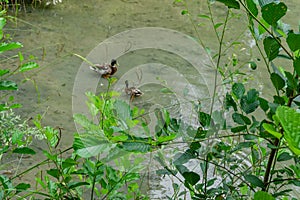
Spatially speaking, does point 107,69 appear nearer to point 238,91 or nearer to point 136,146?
point 238,91

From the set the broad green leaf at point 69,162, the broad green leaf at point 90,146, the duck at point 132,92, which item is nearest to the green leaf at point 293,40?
the broad green leaf at point 90,146

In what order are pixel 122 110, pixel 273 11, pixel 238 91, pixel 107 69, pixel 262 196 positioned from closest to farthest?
pixel 262 196 < pixel 273 11 < pixel 122 110 < pixel 238 91 < pixel 107 69

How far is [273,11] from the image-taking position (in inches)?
34.0

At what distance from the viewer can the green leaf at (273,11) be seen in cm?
85

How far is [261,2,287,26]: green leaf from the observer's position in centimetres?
85

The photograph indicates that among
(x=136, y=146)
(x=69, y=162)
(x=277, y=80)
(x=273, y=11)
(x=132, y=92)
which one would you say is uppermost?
(x=273, y=11)

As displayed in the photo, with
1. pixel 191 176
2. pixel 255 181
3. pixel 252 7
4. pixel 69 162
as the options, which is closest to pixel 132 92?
pixel 69 162

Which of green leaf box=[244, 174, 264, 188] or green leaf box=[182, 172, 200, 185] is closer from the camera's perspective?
green leaf box=[244, 174, 264, 188]

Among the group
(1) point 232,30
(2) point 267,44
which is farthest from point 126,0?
(2) point 267,44

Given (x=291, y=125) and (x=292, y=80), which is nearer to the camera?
(x=291, y=125)

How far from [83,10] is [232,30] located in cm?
121

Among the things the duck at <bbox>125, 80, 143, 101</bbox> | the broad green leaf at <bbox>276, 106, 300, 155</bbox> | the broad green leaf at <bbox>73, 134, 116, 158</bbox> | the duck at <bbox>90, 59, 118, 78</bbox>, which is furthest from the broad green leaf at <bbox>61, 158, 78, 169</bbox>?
the duck at <bbox>90, 59, 118, 78</bbox>

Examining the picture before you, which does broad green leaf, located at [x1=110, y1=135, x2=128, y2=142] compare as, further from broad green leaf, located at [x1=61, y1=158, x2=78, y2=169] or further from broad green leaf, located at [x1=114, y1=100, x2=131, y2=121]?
broad green leaf, located at [x1=61, y1=158, x2=78, y2=169]

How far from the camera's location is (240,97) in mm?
1232
